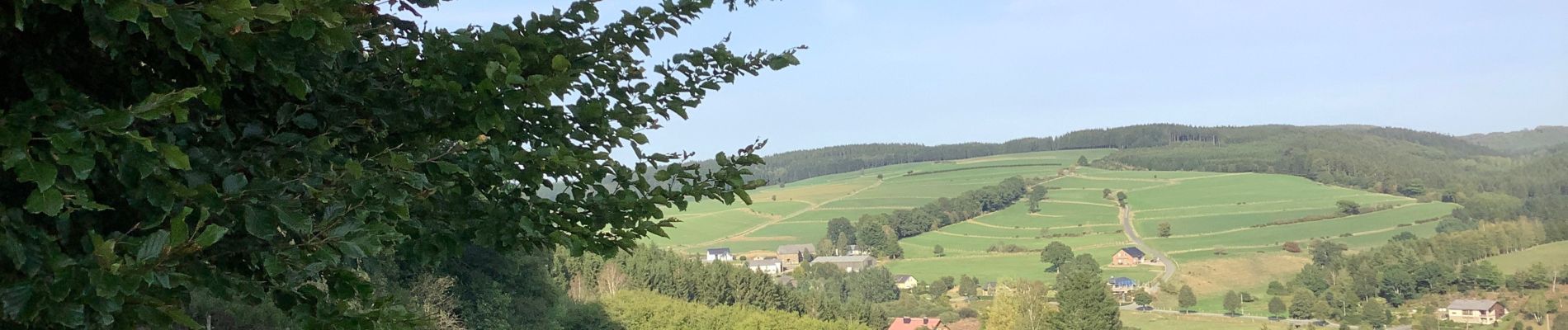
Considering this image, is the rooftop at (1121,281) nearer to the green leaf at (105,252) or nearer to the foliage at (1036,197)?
the foliage at (1036,197)

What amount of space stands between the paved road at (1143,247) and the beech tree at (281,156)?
120680 millimetres

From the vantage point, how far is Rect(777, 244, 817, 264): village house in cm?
14100

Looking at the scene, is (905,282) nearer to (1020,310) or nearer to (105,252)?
(1020,310)

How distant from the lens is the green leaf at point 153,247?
3.33 metres

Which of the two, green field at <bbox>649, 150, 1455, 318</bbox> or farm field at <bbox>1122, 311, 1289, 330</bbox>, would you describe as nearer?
farm field at <bbox>1122, 311, 1289, 330</bbox>

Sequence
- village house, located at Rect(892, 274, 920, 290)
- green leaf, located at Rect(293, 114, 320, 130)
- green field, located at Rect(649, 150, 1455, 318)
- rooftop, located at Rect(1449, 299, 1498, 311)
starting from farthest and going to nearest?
1. green field, located at Rect(649, 150, 1455, 318)
2. village house, located at Rect(892, 274, 920, 290)
3. rooftop, located at Rect(1449, 299, 1498, 311)
4. green leaf, located at Rect(293, 114, 320, 130)

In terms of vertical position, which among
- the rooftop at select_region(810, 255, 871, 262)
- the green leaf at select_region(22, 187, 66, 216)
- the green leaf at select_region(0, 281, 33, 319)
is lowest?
the rooftop at select_region(810, 255, 871, 262)

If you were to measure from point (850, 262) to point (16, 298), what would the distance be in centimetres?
14020

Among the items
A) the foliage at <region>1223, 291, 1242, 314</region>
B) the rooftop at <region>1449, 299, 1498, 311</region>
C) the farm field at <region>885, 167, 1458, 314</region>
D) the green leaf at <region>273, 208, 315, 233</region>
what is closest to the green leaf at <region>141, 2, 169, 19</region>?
the green leaf at <region>273, 208, 315, 233</region>

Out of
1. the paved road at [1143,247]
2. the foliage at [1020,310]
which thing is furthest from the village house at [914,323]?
the paved road at [1143,247]

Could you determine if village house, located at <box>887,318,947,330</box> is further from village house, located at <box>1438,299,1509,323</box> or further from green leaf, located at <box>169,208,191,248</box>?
green leaf, located at <box>169,208,191,248</box>

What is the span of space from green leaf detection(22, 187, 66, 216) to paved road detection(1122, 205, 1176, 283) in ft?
405

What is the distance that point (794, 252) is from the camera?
144000 millimetres

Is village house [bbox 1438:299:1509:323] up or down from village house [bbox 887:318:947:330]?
down
